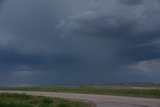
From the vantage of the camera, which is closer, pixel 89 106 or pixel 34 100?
pixel 89 106

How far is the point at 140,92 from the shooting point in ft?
161

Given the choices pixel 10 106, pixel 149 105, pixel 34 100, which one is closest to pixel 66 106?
pixel 10 106

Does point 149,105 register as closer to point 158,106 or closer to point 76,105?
point 158,106

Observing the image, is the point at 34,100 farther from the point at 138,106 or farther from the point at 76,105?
the point at 138,106

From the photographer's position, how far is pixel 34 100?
35.5 meters

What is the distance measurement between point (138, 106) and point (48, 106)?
6788 millimetres

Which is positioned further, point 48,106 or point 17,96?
point 17,96

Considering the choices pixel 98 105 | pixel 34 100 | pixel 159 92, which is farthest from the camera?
pixel 159 92

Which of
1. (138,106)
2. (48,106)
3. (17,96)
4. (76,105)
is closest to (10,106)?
(48,106)

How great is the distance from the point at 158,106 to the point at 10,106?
1103cm

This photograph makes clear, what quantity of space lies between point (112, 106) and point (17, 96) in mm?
14485

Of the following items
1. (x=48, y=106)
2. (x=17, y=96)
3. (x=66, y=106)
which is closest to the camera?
(x=66, y=106)

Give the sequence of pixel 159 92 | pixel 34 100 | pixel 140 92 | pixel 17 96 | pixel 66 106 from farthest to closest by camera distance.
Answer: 1. pixel 140 92
2. pixel 159 92
3. pixel 17 96
4. pixel 34 100
5. pixel 66 106

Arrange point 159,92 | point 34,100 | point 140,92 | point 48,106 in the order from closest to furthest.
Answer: point 48,106 → point 34,100 → point 159,92 → point 140,92
